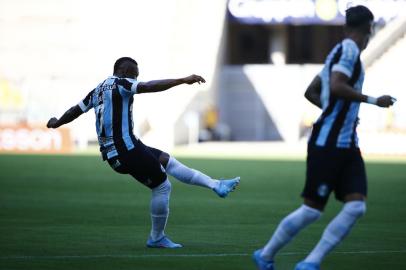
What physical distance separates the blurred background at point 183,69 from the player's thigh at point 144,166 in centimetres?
2824

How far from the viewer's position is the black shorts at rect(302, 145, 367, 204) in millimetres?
8805

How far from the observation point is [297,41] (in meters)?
58.7

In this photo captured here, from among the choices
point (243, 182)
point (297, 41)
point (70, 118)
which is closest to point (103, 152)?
point (70, 118)

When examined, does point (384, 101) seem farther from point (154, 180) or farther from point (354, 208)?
point (154, 180)

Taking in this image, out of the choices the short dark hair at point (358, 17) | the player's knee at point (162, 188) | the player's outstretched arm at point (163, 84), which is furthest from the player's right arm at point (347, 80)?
the player's knee at point (162, 188)

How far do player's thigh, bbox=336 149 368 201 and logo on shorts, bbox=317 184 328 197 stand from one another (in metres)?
0.21

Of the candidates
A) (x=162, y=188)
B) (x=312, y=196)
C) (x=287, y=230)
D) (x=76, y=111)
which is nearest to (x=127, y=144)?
(x=162, y=188)

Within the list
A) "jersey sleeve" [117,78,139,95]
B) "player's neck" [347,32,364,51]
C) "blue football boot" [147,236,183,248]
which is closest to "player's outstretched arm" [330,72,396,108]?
"player's neck" [347,32,364,51]

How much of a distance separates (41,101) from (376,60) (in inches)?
563

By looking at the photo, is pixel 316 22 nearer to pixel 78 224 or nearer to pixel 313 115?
pixel 313 115

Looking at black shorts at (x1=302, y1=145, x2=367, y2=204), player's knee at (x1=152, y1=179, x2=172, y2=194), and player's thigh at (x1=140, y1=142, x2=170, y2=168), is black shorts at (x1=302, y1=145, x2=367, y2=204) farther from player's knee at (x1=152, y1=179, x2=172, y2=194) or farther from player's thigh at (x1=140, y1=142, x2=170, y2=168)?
player's thigh at (x1=140, y1=142, x2=170, y2=168)

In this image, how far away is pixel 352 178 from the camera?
29.1 feet

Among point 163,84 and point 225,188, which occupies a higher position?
point 163,84

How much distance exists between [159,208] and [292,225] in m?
2.88
